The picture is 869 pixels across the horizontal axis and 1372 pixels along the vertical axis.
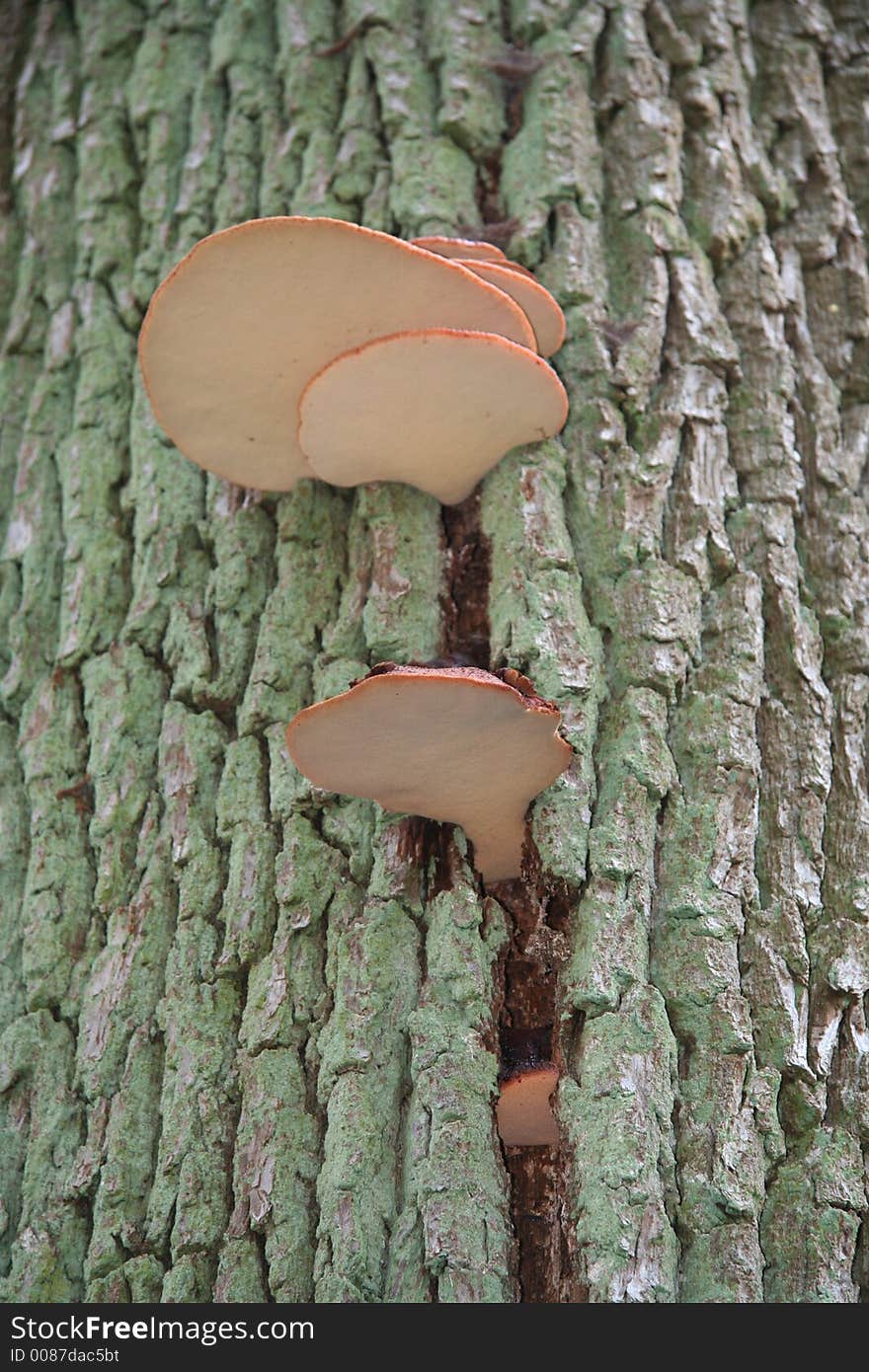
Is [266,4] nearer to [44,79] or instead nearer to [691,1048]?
[44,79]

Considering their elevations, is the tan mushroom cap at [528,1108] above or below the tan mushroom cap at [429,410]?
below

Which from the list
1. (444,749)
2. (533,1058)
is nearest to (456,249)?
(444,749)

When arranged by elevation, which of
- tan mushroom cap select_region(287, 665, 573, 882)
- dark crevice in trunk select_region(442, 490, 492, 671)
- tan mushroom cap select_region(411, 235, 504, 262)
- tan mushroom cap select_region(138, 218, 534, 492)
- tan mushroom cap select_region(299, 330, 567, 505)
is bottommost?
tan mushroom cap select_region(287, 665, 573, 882)

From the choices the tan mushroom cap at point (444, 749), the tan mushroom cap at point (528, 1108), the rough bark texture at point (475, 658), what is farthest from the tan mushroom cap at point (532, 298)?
the tan mushroom cap at point (528, 1108)

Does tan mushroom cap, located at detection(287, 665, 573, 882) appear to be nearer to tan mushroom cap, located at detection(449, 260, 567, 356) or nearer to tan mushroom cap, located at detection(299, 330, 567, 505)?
tan mushroom cap, located at detection(299, 330, 567, 505)

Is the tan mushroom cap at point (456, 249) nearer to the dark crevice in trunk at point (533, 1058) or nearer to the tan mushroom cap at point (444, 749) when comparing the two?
the tan mushroom cap at point (444, 749)

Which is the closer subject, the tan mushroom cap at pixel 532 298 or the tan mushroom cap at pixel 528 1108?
the tan mushroom cap at pixel 528 1108

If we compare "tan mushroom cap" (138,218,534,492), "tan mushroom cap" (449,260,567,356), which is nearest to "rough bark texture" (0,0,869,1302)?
"tan mushroom cap" (449,260,567,356)

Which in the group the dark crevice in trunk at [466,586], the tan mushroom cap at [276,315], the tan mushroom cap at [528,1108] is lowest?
the tan mushroom cap at [528,1108]

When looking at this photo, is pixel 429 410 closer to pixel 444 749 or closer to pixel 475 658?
pixel 475 658
